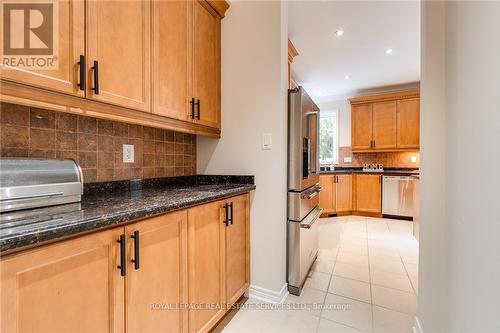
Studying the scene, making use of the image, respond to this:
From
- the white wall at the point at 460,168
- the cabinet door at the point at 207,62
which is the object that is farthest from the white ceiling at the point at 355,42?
the white wall at the point at 460,168

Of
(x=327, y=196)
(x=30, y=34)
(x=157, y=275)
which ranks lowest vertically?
(x=327, y=196)

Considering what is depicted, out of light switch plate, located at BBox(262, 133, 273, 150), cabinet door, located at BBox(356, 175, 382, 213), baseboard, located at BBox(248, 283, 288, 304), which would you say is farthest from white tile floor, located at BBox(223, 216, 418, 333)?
cabinet door, located at BBox(356, 175, 382, 213)

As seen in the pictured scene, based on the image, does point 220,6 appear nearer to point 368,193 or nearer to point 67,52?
point 67,52

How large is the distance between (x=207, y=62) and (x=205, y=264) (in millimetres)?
1447

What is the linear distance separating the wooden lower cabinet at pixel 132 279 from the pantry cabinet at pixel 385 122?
4185mm

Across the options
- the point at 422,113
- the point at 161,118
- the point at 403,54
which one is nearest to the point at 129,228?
the point at 161,118

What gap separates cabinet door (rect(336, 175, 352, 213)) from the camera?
4598 millimetres

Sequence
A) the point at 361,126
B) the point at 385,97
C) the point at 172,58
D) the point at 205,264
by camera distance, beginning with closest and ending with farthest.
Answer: the point at 205,264 < the point at 172,58 < the point at 385,97 < the point at 361,126

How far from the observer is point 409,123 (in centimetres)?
435

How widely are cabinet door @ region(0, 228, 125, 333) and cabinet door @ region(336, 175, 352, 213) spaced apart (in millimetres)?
4380

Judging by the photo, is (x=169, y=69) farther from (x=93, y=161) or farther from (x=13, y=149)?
(x=13, y=149)

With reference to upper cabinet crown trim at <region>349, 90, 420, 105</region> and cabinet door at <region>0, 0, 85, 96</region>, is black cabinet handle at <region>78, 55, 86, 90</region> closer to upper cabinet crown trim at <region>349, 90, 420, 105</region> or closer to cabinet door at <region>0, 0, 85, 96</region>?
cabinet door at <region>0, 0, 85, 96</region>

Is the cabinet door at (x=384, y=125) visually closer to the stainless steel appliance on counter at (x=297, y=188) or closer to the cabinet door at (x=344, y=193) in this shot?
the cabinet door at (x=344, y=193)

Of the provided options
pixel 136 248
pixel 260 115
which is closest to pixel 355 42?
pixel 260 115
